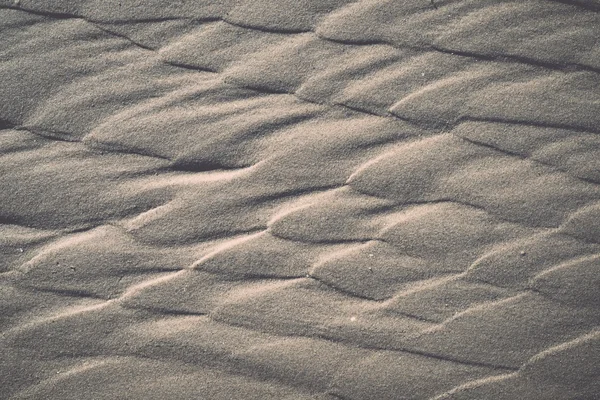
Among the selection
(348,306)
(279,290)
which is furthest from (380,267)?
(279,290)

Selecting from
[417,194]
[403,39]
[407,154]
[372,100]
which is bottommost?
[417,194]

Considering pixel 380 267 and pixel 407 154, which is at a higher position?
pixel 407 154

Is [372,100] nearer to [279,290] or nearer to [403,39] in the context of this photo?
[403,39]

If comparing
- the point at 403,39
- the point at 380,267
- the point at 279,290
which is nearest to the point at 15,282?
the point at 279,290

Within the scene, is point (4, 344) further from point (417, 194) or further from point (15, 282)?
point (417, 194)

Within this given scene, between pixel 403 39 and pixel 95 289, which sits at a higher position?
pixel 403 39

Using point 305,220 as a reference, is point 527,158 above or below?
above
